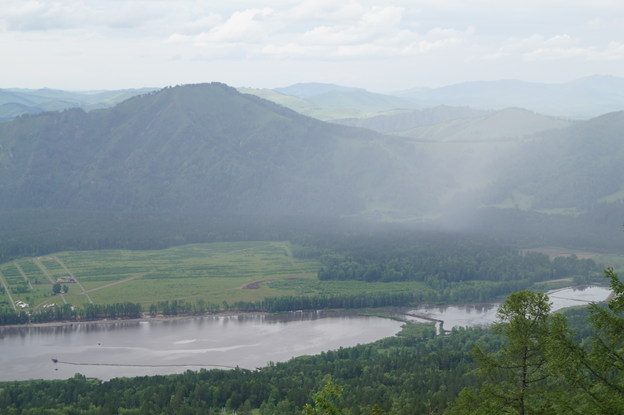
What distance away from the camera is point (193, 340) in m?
132

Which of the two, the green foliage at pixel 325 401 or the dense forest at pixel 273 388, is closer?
the green foliage at pixel 325 401

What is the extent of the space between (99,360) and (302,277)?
82.0m

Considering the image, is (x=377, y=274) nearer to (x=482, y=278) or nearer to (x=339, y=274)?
(x=339, y=274)

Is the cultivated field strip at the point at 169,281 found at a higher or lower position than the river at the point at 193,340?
higher

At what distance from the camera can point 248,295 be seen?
169 metres

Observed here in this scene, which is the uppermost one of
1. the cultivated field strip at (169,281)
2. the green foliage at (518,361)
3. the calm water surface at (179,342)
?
the green foliage at (518,361)

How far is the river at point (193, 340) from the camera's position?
377ft

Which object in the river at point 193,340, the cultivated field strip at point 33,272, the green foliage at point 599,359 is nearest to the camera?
the green foliage at point 599,359

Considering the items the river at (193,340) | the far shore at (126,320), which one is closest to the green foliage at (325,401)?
the river at (193,340)

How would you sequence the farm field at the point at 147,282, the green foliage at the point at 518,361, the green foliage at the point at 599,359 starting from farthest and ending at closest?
the farm field at the point at 147,282
the green foliage at the point at 518,361
the green foliage at the point at 599,359

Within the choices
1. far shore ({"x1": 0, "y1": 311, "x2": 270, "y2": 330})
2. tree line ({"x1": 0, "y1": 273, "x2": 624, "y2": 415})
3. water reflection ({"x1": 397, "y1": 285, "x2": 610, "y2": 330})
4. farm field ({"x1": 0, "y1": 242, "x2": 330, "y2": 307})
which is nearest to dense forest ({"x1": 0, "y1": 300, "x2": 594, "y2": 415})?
tree line ({"x1": 0, "y1": 273, "x2": 624, "y2": 415})

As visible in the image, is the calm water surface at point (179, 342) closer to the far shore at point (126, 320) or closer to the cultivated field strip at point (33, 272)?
the far shore at point (126, 320)

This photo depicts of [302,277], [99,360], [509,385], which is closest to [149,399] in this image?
[99,360]

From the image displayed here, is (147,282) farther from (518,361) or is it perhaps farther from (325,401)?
(325,401)
